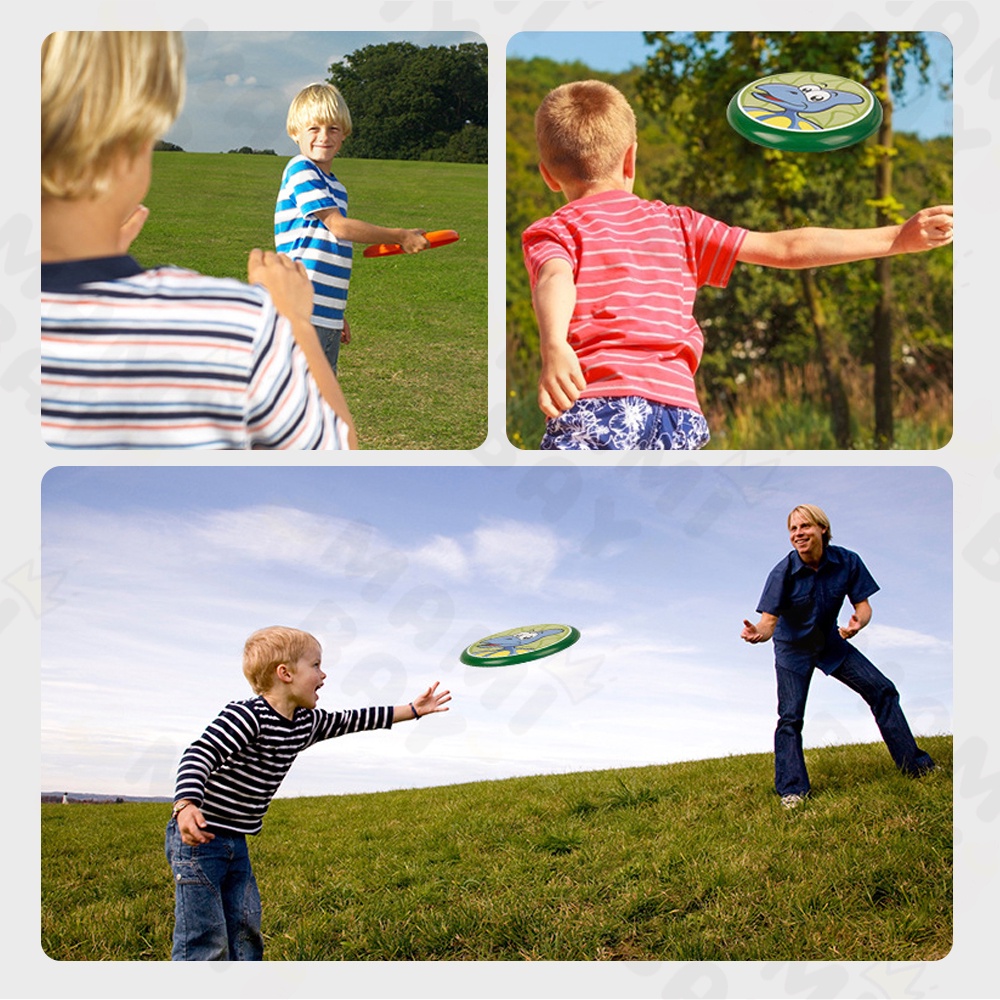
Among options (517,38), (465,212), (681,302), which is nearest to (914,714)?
(681,302)

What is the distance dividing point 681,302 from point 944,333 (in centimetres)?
97

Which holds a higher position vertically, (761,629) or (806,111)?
(806,111)

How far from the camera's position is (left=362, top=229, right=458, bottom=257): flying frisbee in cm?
340

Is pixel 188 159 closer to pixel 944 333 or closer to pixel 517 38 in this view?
pixel 517 38

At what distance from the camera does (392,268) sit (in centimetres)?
348

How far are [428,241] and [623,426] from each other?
0.74 meters

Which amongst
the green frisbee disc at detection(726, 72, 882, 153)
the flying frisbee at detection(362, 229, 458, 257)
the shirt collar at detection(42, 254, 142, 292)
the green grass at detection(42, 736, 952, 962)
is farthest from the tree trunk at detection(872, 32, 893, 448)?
the shirt collar at detection(42, 254, 142, 292)

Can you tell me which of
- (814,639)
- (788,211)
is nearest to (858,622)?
(814,639)

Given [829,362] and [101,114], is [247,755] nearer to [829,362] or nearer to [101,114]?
[101,114]

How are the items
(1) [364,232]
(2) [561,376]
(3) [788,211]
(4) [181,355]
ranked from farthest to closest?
1. (3) [788,211]
2. (1) [364,232]
3. (2) [561,376]
4. (4) [181,355]

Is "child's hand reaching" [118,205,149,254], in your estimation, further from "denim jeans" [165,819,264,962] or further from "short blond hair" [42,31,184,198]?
"denim jeans" [165,819,264,962]

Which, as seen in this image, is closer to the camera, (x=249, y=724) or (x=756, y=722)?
(x=249, y=724)

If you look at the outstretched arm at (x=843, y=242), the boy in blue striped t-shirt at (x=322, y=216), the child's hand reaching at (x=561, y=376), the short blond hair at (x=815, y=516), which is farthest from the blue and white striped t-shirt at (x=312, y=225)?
the short blond hair at (x=815, y=516)

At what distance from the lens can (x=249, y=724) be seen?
10.0 ft
